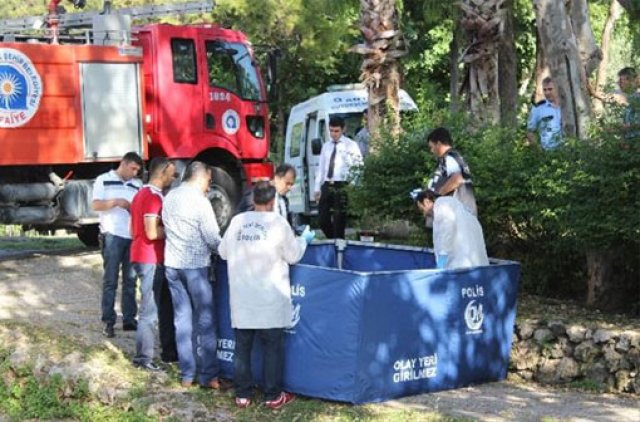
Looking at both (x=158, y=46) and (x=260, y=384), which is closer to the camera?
(x=260, y=384)

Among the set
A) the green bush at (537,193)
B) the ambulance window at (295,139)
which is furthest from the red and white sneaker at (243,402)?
the ambulance window at (295,139)

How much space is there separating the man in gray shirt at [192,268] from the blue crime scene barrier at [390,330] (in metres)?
0.20

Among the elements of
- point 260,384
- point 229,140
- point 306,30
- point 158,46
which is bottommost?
point 260,384

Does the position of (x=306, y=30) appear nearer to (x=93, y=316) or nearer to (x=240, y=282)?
(x=93, y=316)

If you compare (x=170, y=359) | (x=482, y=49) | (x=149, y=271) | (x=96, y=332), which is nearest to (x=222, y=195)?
(x=482, y=49)

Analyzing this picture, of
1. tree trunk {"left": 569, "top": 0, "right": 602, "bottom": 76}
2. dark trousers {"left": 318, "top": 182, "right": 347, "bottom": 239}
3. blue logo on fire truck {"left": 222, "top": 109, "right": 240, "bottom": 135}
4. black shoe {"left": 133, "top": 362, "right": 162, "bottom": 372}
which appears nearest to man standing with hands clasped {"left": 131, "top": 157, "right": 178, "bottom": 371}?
black shoe {"left": 133, "top": 362, "right": 162, "bottom": 372}

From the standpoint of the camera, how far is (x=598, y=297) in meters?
11.8

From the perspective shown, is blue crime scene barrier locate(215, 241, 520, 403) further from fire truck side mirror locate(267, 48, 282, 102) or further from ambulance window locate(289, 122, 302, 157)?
ambulance window locate(289, 122, 302, 157)

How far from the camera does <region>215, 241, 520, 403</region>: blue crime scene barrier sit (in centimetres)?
887

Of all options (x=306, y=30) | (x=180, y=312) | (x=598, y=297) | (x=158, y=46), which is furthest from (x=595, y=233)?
(x=306, y=30)

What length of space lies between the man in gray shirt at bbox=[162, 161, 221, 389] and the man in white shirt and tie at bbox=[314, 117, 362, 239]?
5045 millimetres

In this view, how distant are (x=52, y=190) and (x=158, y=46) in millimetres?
2603

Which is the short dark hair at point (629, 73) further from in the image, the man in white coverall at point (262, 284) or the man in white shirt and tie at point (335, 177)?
the man in white coverall at point (262, 284)

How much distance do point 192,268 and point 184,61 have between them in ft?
28.9
